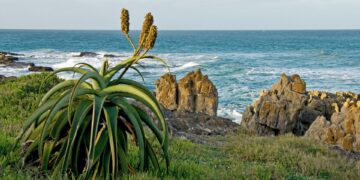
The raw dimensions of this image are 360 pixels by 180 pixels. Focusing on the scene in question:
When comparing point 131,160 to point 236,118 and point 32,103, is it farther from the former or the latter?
point 236,118

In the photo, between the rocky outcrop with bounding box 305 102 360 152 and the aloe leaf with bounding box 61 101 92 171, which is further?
the rocky outcrop with bounding box 305 102 360 152

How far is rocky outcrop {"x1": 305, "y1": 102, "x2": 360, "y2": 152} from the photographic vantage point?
17.6 meters

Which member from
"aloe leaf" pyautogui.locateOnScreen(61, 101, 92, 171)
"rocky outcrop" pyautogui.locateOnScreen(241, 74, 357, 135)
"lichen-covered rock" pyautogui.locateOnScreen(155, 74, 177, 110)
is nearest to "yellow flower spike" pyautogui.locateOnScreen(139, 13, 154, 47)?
"aloe leaf" pyautogui.locateOnScreen(61, 101, 92, 171)

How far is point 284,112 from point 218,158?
12720 mm

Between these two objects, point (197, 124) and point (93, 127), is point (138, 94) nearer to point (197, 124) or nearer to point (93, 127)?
point (93, 127)

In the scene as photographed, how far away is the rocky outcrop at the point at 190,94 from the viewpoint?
26422 mm

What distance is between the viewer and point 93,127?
4.96 m

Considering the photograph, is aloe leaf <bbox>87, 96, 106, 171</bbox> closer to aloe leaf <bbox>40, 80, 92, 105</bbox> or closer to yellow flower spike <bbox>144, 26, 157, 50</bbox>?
aloe leaf <bbox>40, 80, 92, 105</bbox>

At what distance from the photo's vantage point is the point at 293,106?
71.3ft

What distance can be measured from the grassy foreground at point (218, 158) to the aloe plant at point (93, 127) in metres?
0.28

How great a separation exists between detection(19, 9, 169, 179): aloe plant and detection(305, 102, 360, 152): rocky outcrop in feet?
42.8
